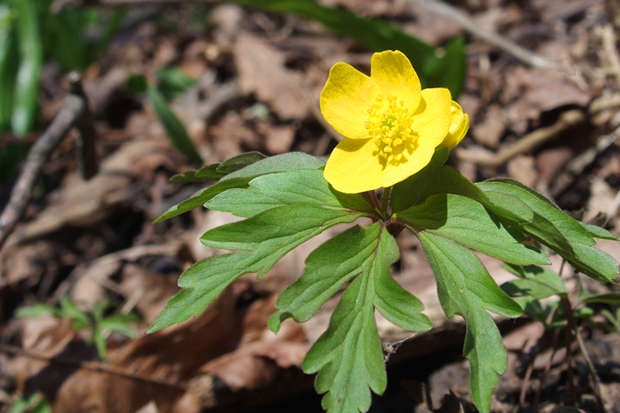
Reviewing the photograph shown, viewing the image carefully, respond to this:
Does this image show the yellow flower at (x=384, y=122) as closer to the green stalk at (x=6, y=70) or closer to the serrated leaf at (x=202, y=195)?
the serrated leaf at (x=202, y=195)

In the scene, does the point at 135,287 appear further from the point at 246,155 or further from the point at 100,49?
the point at 100,49

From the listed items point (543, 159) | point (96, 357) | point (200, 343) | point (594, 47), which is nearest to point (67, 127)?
point (96, 357)

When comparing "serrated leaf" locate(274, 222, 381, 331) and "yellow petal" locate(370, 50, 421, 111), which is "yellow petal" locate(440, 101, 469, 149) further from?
"serrated leaf" locate(274, 222, 381, 331)

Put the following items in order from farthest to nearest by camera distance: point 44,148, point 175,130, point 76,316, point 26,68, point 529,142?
point 26,68, point 175,130, point 529,142, point 44,148, point 76,316

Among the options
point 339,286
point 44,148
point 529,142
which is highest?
point 339,286

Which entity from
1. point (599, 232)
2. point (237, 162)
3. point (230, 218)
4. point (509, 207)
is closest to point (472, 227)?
point (509, 207)

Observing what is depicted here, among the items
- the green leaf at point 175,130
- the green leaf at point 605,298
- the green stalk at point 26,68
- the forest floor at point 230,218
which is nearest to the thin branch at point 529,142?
the forest floor at point 230,218

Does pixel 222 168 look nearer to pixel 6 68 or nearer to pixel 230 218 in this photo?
pixel 230 218
